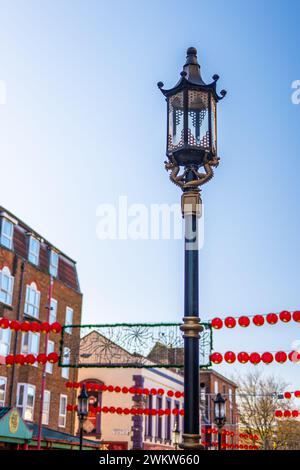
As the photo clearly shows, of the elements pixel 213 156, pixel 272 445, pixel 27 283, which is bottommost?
pixel 272 445

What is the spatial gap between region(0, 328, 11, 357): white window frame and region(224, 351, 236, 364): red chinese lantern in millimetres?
12719

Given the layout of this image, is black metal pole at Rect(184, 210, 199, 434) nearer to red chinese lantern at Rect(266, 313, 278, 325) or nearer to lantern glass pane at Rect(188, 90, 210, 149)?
lantern glass pane at Rect(188, 90, 210, 149)

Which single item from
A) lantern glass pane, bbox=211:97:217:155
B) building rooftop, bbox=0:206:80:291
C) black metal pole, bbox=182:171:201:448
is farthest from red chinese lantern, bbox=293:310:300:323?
building rooftop, bbox=0:206:80:291

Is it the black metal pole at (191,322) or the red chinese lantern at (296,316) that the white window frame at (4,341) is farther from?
the black metal pole at (191,322)

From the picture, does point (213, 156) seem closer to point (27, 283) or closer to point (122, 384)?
point (27, 283)

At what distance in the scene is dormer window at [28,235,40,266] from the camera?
30.8m

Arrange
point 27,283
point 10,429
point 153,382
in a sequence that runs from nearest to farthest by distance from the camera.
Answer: point 10,429
point 27,283
point 153,382

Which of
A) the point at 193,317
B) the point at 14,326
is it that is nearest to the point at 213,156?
the point at 193,317

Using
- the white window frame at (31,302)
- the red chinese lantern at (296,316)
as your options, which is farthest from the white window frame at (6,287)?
the red chinese lantern at (296,316)

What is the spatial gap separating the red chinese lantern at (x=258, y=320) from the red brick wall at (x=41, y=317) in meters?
14.1

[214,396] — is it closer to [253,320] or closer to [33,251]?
[33,251]

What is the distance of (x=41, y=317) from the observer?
1221 inches
